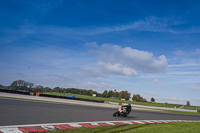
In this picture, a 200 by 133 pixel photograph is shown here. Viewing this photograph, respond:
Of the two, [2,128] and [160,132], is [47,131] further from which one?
[160,132]

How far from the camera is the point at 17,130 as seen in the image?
588 cm

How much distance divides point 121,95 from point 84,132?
17524cm

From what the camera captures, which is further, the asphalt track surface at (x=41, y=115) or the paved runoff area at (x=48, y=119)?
the asphalt track surface at (x=41, y=115)

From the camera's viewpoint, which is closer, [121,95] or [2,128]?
[2,128]

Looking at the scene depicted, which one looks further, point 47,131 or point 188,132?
point 188,132

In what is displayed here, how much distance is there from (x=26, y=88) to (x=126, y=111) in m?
68.0

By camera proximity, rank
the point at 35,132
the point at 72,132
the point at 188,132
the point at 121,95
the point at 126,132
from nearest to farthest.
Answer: the point at 35,132, the point at 72,132, the point at 126,132, the point at 188,132, the point at 121,95

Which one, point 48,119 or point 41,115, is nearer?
point 48,119

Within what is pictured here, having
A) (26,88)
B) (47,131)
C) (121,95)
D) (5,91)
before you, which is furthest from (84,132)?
(121,95)

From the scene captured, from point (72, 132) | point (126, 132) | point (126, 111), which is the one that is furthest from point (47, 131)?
point (126, 111)

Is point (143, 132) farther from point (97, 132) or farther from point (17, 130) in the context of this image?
point (17, 130)

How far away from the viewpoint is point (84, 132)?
6.38 metres

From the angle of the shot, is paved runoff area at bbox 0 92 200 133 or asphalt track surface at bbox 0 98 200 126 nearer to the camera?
paved runoff area at bbox 0 92 200 133

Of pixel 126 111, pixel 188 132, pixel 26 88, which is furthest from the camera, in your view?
pixel 26 88
